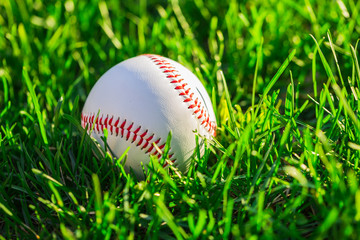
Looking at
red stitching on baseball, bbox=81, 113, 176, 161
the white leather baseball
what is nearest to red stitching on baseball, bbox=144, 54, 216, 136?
the white leather baseball

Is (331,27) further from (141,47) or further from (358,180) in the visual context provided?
(358,180)

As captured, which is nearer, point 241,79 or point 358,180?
point 358,180

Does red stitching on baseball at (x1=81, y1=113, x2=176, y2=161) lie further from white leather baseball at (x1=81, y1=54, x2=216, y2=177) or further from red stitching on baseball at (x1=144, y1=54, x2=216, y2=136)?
red stitching on baseball at (x1=144, y1=54, x2=216, y2=136)

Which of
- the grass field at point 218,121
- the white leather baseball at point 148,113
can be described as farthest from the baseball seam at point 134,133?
the grass field at point 218,121

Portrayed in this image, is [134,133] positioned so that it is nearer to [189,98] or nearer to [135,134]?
[135,134]

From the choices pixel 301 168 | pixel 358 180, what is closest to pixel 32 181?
pixel 301 168

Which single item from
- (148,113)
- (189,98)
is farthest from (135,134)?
(189,98)
